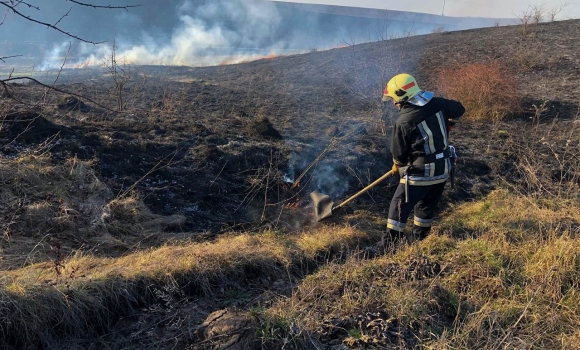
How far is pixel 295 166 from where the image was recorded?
6.31m

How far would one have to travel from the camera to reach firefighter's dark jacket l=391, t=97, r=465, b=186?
151 inches

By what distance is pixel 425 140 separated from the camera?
12.5 feet

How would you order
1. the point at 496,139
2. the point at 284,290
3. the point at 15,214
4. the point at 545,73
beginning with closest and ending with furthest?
the point at 284,290 < the point at 15,214 < the point at 496,139 < the point at 545,73

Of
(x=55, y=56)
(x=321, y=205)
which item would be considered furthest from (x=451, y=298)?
(x=55, y=56)

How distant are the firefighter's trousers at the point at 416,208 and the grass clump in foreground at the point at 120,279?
545 mm

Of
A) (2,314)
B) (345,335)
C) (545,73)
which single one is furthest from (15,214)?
(545,73)

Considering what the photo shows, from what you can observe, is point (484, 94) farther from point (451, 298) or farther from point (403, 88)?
point (451, 298)

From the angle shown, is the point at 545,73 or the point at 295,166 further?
the point at 545,73

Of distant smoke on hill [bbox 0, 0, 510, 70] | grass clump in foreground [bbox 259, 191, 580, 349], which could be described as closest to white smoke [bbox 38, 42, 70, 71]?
distant smoke on hill [bbox 0, 0, 510, 70]

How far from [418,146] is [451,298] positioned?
159 cm

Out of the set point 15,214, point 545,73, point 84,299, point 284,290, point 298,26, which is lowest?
point 284,290

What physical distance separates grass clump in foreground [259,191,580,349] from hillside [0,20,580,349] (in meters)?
0.01

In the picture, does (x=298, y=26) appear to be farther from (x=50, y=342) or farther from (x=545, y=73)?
(x=50, y=342)

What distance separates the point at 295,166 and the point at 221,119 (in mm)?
2901
